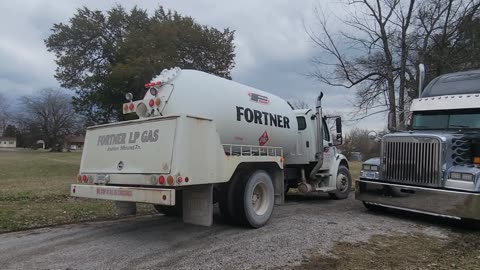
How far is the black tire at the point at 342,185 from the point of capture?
1277 centimetres

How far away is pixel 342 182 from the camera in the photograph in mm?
12961

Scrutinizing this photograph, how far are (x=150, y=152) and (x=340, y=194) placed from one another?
757cm

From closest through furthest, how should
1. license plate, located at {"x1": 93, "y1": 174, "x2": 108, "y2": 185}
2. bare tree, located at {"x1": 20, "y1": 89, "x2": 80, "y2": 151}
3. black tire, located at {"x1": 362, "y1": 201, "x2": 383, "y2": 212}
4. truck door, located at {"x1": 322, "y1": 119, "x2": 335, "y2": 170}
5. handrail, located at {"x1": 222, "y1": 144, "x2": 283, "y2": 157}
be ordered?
license plate, located at {"x1": 93, "y1": 174, "x2": 108, "y2": 185} < handrail, located at {"x1": 222, "y1": 144, "x2": 283, "y2": 157} < black tire, located at {"x1": 362, "y1": 201, "x2": 383, "y2": 212} < truck door, located at {"x1": 322, "y1": 119, "x2": 335, "y2": 170} < bare tree, located at {"x1": 20, "y1": 89, "x2": 80, "y2": 151}

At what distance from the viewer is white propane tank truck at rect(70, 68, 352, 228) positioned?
6.64 meters

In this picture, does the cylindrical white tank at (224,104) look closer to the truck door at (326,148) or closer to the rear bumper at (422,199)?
the rear bumper at (422,199)

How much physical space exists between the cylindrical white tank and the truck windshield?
138 inches

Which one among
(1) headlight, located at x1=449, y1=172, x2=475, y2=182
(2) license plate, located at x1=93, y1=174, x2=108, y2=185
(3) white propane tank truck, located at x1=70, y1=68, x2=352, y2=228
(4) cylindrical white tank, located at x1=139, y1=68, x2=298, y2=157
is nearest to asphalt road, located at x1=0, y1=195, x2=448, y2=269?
(3) white propane tank truck, located at x1=70, y1=68, x2=352, y2=228

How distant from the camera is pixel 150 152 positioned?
6.84 meters

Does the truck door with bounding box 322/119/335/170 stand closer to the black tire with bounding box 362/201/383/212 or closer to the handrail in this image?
the black tire with bounding box 362/201/383/212

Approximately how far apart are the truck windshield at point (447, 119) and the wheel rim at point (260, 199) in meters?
4.46

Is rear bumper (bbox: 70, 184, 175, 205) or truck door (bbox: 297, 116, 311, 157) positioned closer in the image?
rear bumper (bbox: 70, 184, 175, 205)

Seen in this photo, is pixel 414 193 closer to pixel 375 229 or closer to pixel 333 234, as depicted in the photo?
pixel 375 229

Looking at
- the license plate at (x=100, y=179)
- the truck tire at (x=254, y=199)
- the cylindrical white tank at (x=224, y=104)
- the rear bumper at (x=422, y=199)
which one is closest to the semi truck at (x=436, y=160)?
the rear bumper at (x=422, y=199)

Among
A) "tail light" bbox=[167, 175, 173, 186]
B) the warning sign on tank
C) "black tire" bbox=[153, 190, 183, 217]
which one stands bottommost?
"black tire" bbox=[153, 190, 183, 217]
